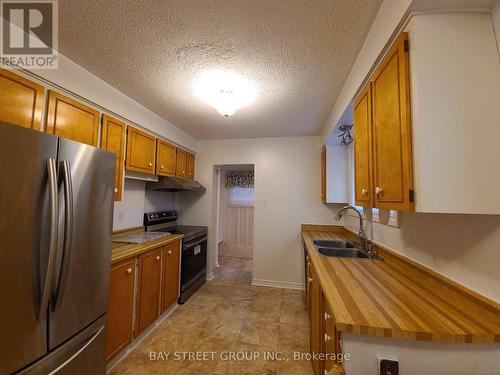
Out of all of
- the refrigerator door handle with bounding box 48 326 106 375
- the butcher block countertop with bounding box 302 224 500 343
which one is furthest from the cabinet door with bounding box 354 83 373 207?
the refrigerator door handle with bounding box 48 326 106 375

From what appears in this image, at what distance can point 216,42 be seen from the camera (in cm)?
137

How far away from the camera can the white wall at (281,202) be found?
328 cm

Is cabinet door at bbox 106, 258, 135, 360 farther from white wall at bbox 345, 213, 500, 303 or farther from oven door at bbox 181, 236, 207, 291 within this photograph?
white wall at bbox 345, 213, 500, 303

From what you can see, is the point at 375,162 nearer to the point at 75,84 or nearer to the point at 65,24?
the point at 65,24

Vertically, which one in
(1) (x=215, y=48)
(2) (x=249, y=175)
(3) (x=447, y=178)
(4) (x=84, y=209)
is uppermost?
(1) (x=215, y=48)

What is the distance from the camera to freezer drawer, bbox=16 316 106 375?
3.33ft

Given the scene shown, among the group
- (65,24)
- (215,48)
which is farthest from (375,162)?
(65,24)

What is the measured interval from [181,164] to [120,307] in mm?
1998

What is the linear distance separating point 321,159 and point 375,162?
6.85 ft

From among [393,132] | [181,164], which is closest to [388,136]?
[393,132]

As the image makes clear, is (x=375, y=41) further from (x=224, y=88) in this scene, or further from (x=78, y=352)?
(x=78, y=352)

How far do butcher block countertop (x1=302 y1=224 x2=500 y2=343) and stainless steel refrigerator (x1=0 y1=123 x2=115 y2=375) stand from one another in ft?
4.42

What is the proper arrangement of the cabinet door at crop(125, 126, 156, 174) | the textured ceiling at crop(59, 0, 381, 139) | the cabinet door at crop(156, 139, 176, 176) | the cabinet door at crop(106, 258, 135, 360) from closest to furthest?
1. the textured ceiling at crop(59, 0, 381, 139)
2. the cabinet door at crop(106, 258, 135, 360)
3. the cabinet door at crop(125, 126, 156, 174)
4. the cabinet door at crop(156, 139, 176, 176)

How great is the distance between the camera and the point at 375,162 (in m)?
1.18
